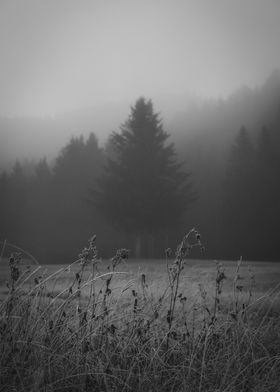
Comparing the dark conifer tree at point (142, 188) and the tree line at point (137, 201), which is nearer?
the dark conifer tree at point (142, 188)

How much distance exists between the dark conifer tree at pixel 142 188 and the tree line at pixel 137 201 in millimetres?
69

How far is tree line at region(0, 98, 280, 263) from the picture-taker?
25.3m

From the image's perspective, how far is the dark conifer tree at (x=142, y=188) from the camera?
24562 millimetres

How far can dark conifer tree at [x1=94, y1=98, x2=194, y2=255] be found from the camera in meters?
24.6

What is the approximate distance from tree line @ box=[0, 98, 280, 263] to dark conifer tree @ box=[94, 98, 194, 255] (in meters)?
0.07

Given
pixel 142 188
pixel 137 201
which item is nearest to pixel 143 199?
pixel 137 201

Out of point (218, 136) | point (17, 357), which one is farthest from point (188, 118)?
point (17, 357)

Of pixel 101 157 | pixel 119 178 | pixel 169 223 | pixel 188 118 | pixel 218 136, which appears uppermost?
pixel 188 118

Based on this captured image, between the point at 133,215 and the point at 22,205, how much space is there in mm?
20029

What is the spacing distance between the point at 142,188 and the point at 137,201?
3.49 ft

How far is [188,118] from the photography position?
70.2 meters

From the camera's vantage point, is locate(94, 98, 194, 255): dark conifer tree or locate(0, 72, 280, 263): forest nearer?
locate(94, 98, 194, 255): dark conifer tree

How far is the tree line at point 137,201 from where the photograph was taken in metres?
25.3

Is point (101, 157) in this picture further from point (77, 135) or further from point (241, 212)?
point (241, 212)
